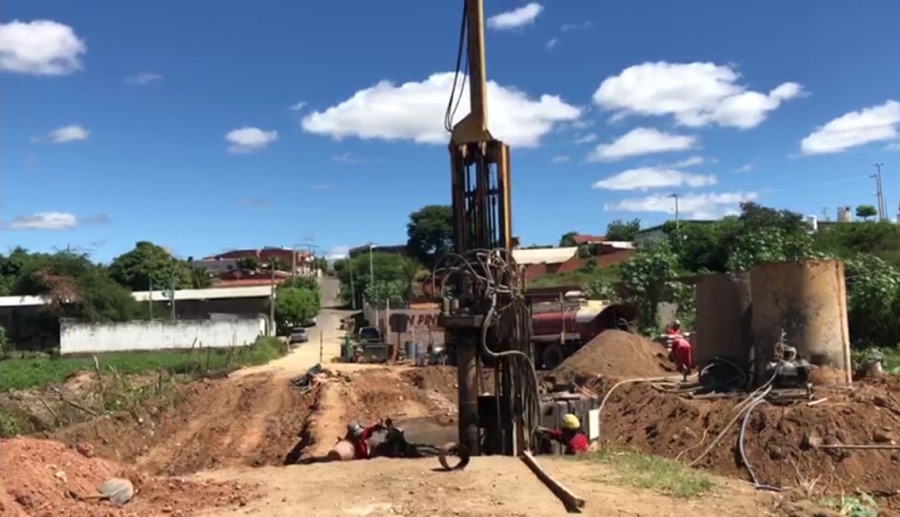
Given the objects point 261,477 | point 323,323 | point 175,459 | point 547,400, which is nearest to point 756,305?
point 547,400

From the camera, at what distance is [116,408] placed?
2411 centimetres

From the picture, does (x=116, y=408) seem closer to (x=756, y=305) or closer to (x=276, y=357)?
(x=756, y=305)

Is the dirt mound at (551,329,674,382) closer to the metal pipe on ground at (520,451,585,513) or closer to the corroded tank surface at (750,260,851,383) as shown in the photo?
the corroded tank surface at (750,260,851,383)

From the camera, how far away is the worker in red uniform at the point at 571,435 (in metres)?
12.9

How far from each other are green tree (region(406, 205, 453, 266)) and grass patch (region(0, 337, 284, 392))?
190 ft

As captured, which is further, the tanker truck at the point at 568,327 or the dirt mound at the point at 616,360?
the tanker truck at the point at 568,327

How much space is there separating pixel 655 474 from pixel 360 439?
5.06 metres

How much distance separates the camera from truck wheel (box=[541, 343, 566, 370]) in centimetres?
2858

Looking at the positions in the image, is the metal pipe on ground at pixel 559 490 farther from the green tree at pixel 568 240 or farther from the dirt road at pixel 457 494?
the green tree at pixel 568 240

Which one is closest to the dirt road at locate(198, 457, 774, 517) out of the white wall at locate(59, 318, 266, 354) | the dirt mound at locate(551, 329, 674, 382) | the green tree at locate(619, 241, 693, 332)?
the dirt mound at locate(551, 329, 674, 382)

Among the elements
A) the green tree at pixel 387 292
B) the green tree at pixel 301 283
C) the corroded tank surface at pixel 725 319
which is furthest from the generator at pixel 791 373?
the green tree at pixel 301 283

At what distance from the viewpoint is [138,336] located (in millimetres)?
48875

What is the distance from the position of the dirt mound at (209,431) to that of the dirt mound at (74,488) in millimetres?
8020

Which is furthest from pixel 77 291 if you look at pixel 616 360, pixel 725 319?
pixel 725 319
